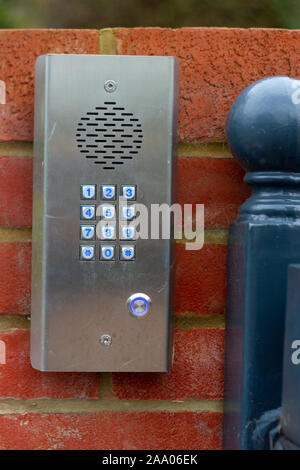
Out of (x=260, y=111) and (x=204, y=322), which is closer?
(x=260, y=111)

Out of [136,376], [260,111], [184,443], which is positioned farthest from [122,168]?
[184,443]

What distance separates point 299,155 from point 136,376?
0.36m

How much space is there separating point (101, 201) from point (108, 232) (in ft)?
0.13

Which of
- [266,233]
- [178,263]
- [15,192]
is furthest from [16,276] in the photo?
[266,233]

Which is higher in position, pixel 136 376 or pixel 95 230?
pixel 95 230

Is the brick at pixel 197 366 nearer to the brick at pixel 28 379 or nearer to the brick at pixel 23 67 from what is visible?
the brick at pixel 28 379

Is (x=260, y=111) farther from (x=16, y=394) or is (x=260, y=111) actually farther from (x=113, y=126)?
(x=16, y=394)

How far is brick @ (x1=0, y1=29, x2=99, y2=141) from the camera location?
2.43 feet

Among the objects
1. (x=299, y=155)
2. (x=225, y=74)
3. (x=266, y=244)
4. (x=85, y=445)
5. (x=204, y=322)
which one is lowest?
(x=85, y=445)

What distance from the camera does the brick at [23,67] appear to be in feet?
2.43

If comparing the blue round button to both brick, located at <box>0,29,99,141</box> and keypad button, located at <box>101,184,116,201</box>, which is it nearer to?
keypad button, located at <box>101,184,116,201</box>

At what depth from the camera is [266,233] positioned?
0.64 m

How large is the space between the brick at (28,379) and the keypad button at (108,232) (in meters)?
0.18
